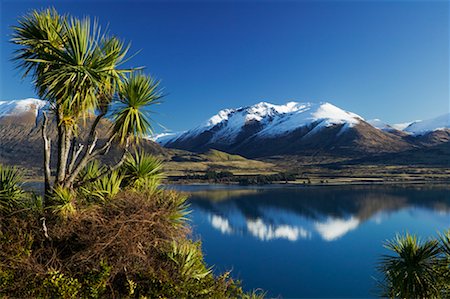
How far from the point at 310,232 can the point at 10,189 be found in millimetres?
34979

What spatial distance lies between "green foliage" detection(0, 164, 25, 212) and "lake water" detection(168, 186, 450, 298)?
10.0 ft

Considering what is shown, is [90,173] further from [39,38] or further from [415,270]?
[415,270]

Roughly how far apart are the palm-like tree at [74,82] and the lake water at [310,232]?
2487mm

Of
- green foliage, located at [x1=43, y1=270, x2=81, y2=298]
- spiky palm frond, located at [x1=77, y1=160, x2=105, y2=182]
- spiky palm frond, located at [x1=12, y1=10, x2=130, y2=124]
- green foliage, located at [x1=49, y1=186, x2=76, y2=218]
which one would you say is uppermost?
spiky palm frond, located at [x1=12, y1=10, x2=130, y2=124]

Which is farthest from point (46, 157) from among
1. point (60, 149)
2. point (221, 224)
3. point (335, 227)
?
point (335, 227)

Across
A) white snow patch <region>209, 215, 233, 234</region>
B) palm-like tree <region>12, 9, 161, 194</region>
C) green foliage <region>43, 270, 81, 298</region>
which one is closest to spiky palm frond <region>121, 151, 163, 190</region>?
palm-like tree <region>12, 9, 161, 194</region>

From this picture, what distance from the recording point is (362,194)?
64.4 meters

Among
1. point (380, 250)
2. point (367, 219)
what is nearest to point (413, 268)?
point (380, 250)

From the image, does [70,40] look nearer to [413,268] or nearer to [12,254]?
[12,254]

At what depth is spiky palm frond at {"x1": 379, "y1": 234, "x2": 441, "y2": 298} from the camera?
6.15m

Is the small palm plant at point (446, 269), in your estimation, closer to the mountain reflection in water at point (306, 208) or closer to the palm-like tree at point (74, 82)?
the palm-like tree at point (74, 82)

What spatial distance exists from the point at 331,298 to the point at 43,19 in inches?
813

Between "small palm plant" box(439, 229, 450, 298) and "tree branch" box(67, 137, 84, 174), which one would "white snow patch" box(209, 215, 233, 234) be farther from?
"tree branch" box(67, 137, 84, 174)

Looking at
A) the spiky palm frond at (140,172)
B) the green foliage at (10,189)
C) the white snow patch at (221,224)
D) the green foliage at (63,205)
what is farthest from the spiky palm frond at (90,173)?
the white snow patch at (221,224)
